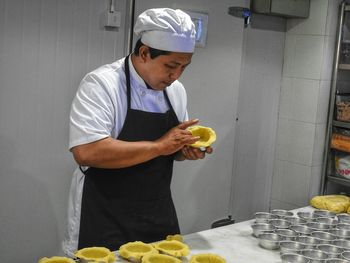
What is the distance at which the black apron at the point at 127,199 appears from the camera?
188 centimetres

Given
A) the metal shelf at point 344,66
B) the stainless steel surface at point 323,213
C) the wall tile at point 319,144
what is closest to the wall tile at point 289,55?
the metal shelf at point 344,66

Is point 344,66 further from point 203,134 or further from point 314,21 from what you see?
point 203,134

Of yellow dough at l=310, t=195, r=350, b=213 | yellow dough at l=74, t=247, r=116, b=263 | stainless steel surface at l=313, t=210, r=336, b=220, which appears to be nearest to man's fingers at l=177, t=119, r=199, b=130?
yellow dough at l=74, t=247, r=116, b=263

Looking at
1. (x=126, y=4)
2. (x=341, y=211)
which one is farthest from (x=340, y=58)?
(x=126, y=4)

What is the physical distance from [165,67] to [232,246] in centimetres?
71

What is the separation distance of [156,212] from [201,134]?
0.35 m

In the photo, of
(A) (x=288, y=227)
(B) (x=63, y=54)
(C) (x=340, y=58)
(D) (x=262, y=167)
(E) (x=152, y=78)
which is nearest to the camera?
(E) (x=152, y=78)

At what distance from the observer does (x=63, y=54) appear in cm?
251

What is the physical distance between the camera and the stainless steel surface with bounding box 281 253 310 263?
1711mm

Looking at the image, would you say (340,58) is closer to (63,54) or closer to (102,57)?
(102,57)

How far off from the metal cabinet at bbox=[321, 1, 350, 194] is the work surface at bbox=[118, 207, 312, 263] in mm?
1625

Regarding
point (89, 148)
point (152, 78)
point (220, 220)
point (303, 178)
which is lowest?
point (220, 220)

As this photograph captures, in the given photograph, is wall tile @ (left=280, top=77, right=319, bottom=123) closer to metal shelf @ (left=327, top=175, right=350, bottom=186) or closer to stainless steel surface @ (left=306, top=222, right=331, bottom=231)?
metal shelf @ (left=327, top=175, right=350, bottom=186)

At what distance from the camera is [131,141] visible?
1.90m
